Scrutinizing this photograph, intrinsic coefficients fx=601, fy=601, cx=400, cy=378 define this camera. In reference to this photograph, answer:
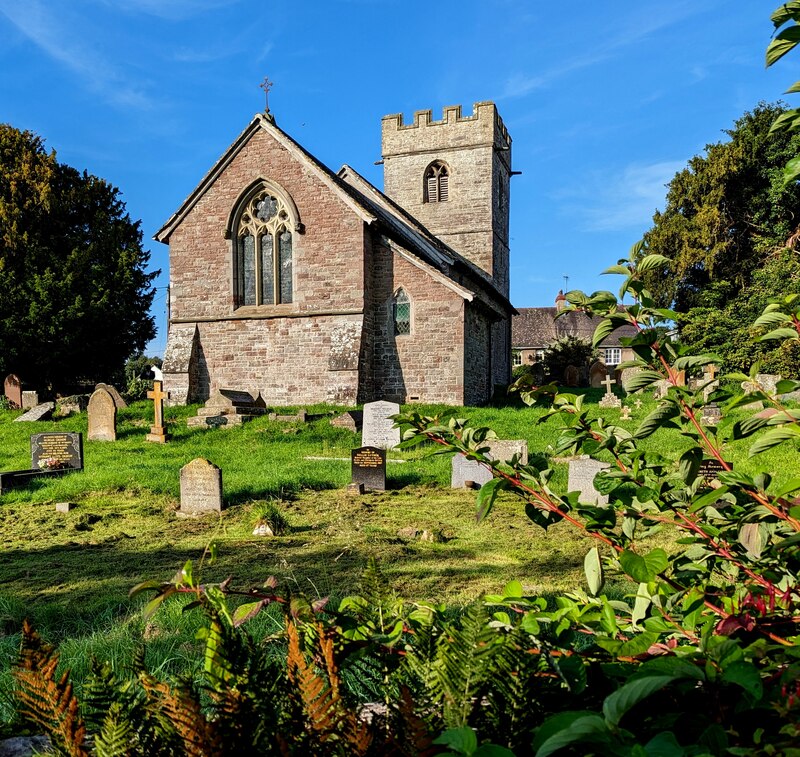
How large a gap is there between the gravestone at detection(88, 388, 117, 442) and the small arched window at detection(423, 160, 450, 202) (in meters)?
19.3

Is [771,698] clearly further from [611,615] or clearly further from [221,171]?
[221,171]

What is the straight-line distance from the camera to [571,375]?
31391 millimetres

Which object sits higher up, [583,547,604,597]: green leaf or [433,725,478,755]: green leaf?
[433,725,478,755]: green leaf

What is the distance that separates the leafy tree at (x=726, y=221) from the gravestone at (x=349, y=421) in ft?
62.7

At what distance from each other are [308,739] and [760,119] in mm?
37875

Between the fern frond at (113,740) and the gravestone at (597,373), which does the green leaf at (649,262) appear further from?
the gravestone at (597,373)

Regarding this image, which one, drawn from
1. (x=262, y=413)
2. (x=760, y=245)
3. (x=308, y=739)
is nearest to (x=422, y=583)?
(x=308, y=739)

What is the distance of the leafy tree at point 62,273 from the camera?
2512 cm

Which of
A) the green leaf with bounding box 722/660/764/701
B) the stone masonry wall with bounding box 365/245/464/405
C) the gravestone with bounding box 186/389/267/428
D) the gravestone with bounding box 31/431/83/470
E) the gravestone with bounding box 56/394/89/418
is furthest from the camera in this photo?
the stone masonry wall with bounding box 365/245/464/405

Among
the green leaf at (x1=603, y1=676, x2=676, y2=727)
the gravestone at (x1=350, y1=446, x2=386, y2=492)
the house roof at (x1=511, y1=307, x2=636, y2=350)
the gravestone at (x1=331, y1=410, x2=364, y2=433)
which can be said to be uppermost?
the house roof at (x1=511, y1=307, x2=636, y2=350)

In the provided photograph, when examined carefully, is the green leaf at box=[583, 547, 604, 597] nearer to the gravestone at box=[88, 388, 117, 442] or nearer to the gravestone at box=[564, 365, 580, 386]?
the gravestone at box=[88, 388, 117, 442]

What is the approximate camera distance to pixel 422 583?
16.6ft

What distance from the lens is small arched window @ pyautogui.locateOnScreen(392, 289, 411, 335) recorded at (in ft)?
63.7

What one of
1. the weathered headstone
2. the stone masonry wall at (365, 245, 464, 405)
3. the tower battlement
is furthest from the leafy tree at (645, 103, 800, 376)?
the weathered headstone
